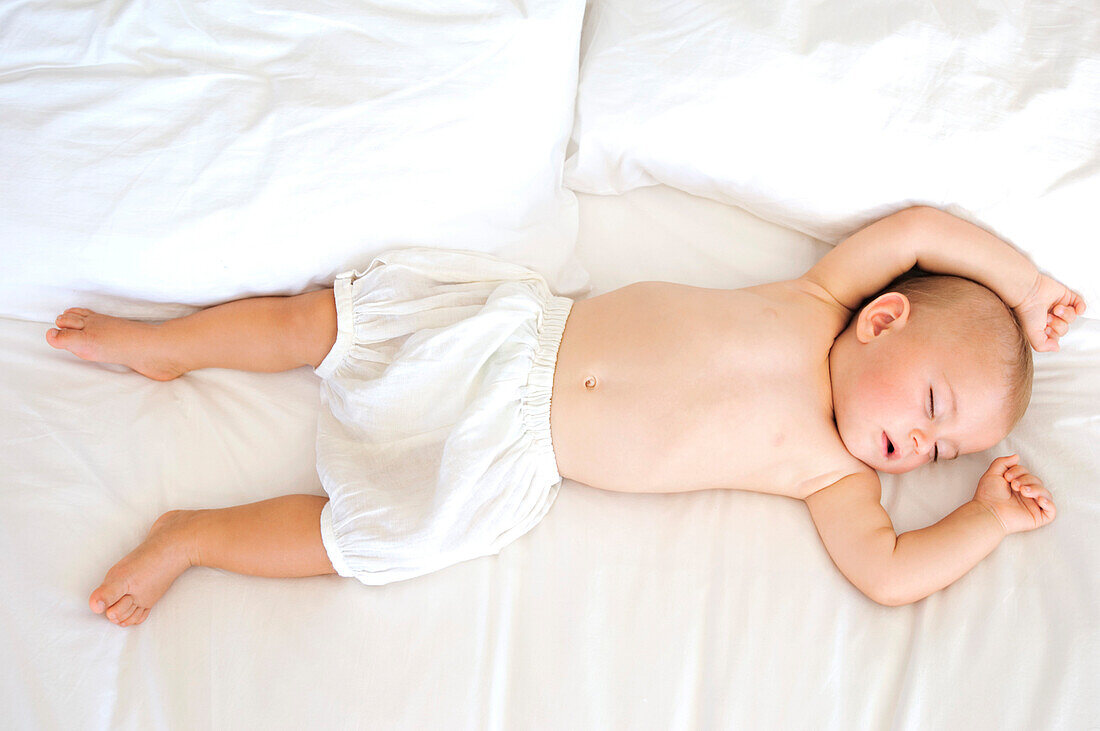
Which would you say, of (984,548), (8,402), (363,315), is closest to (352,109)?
(363,315)

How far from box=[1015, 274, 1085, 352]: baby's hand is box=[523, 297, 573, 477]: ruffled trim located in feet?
2.61

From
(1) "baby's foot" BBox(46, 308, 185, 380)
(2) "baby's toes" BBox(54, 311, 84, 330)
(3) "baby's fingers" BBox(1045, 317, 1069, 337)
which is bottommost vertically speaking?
(1) "baby's foot" BBox(46, 308, 185, 380)

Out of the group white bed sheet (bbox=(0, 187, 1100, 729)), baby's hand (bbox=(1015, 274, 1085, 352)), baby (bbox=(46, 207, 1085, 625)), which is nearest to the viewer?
white bed sheet (bbox=(0, 187, 1100, 729))

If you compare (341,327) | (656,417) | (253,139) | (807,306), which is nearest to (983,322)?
(807,306)

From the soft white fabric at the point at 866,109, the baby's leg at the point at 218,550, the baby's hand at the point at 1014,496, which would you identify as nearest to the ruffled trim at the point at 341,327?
the baby's leg at the point at 218,550

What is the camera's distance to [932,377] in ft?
4.24

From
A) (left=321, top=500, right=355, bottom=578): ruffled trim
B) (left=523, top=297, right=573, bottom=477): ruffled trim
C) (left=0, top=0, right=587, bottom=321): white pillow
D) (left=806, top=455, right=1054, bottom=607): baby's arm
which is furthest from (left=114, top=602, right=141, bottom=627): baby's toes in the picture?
(left=806, top=455, right=1054, bottom=607): baby's arm

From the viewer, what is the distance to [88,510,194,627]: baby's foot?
1.22 metres

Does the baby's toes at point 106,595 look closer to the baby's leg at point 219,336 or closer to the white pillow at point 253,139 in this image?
the baby's leg at point 219,336

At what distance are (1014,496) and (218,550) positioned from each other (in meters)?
1.26

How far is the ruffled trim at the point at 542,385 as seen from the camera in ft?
4.51

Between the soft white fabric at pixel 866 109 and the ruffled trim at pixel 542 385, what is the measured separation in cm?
40

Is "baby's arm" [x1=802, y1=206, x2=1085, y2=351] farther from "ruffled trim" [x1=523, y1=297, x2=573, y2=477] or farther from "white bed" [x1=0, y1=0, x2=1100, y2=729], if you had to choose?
"ruffled trim" [x1=523, y1=297, x2=573, y2=477]

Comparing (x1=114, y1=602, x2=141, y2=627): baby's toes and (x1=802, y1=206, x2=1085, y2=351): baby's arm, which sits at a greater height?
(x1=802, y1=206, x2=1085, y2=351): baby's arm
